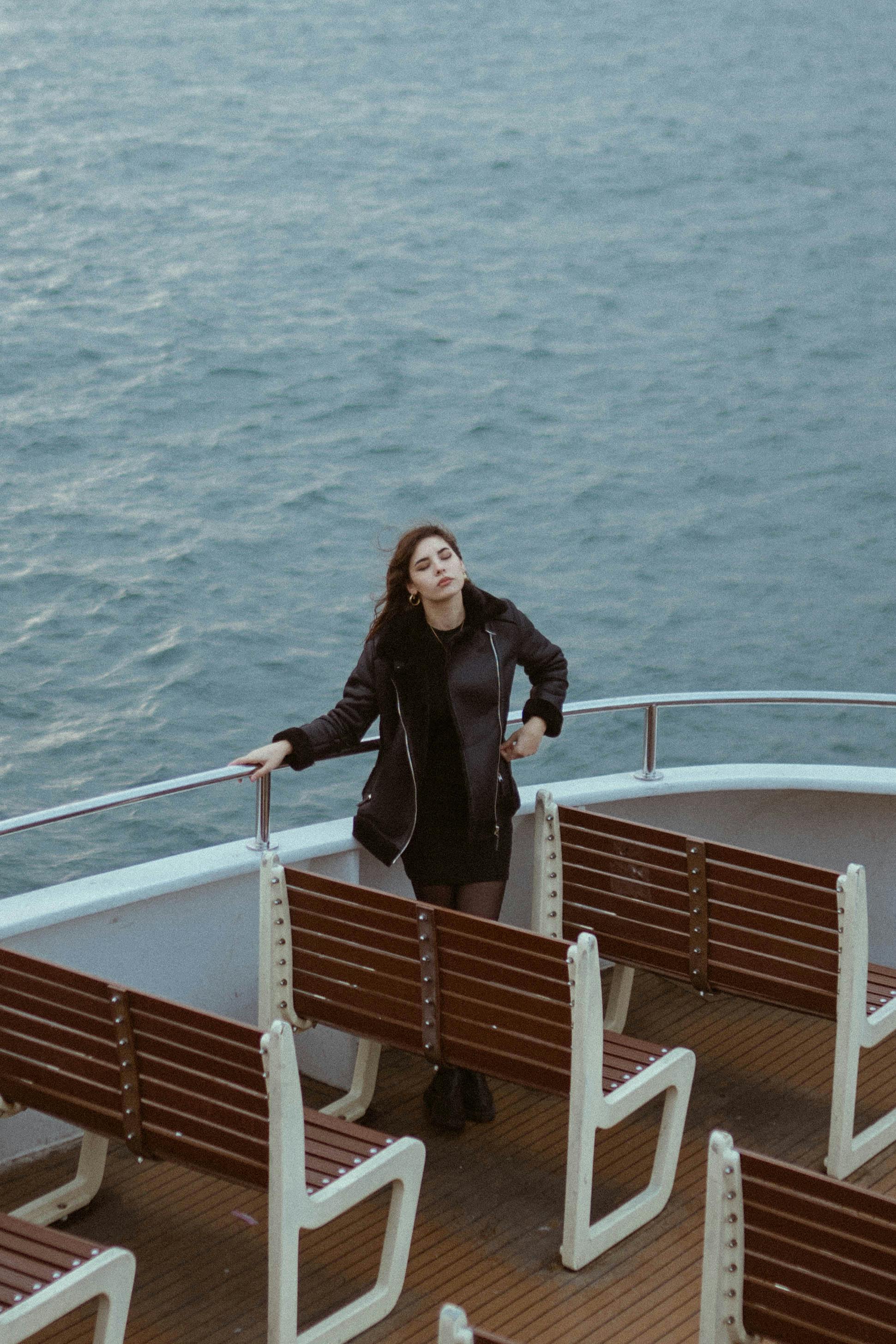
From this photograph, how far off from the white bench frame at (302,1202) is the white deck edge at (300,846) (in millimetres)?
527

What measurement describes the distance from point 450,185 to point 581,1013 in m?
31.6

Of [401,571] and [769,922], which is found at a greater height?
[401,571]

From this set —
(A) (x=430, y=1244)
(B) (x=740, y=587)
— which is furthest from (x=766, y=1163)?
(B) (x=740, y=587)

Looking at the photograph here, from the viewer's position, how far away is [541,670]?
4887 millimetres

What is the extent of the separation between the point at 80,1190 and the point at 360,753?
1.43 m

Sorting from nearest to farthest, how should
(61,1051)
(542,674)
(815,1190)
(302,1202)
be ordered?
(815,1190) < (302,1202) < (61,1051) < (542,674)

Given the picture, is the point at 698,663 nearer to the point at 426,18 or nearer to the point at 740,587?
the point at 740,587

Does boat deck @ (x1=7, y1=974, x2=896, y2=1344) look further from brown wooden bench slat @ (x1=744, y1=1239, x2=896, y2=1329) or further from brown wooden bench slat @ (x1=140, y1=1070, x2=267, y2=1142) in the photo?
brown wooden bench slat @ (x1=744, y1=1239, x2=896, y2=1329)

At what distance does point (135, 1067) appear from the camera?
3736mm

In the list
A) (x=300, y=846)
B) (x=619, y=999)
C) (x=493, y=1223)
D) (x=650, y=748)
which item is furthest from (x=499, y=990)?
(x=650, y=748)

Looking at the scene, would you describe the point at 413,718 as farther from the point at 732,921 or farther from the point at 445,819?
the point at 732,921

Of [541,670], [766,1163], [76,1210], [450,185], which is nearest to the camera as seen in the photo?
[766,1163]

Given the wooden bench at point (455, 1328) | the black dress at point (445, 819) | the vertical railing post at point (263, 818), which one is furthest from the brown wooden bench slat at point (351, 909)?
the wooden bench at point (455, 1328)

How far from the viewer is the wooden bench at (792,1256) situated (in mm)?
2908
